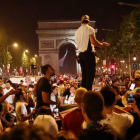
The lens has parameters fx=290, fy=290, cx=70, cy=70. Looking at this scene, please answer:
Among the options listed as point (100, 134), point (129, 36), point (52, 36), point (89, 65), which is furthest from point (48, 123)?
point (52, 36)

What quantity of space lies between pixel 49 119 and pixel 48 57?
5740cm

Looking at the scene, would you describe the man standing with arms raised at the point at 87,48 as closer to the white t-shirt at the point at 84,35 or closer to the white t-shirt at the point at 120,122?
the white t-shirt at the point at 84,35

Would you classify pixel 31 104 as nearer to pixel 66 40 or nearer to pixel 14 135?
pixel 14 135

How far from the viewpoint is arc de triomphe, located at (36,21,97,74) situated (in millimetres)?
60719

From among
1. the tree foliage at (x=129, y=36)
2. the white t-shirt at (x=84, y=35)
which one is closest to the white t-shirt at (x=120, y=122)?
the white t-shirt at (x=84, y=35)

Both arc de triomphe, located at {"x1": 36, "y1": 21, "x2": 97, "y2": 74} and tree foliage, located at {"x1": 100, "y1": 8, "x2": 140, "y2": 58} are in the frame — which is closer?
tree foliage, located at {"x1": 100, "y1": 8, "x2": 140, "y2": 58}

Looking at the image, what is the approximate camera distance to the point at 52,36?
62.6 meters

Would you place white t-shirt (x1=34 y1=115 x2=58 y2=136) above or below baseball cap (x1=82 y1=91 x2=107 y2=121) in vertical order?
below

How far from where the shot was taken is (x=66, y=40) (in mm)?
64562

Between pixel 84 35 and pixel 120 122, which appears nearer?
pixel 120 122

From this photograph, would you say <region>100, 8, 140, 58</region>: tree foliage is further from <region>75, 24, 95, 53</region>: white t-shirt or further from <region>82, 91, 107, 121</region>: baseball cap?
<region>82, 91, 107, 121</region>: baseball cap

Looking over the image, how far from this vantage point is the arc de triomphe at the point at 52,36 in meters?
60.7

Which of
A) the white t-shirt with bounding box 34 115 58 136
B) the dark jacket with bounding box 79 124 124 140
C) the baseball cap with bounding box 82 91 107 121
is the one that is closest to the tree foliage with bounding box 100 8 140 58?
the white t-shirt with bounding box 34 115 58 136

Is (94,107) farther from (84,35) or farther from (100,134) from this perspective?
(84,35)
